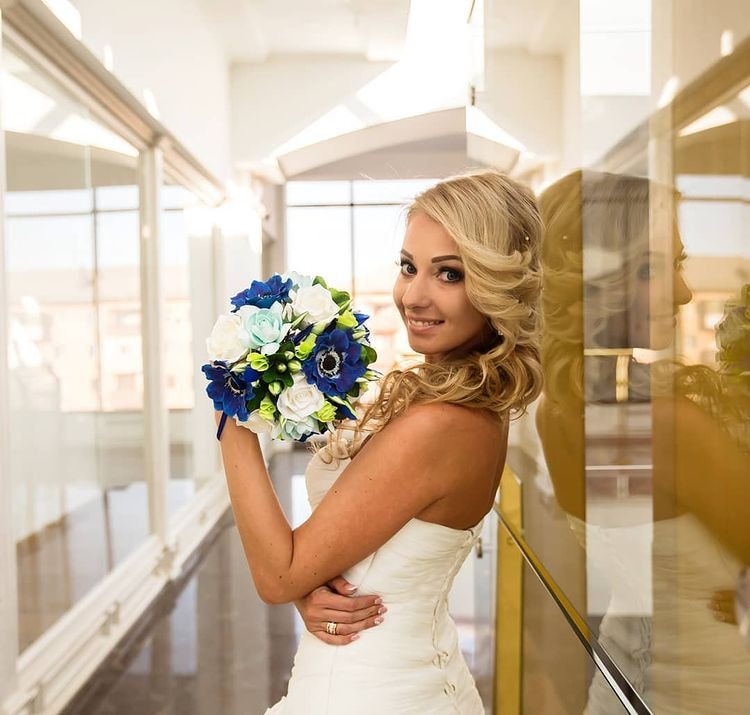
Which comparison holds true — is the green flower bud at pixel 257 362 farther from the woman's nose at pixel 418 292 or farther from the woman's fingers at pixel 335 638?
the woman's fingers at pixel 335 638

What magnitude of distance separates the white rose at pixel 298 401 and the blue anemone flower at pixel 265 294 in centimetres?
15

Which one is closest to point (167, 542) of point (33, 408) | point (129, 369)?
point (129, 369)

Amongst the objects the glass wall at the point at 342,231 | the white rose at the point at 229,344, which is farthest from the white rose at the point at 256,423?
the glass wall at the point at 342,231

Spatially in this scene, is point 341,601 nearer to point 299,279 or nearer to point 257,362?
point 257,362

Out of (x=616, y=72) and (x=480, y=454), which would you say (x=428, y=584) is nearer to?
(x=480, y=454)

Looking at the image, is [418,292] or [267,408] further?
[418,292]

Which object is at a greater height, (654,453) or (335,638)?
(654,453)

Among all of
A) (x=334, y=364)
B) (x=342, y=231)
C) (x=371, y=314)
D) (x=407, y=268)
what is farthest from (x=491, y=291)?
(x=342, y=231)

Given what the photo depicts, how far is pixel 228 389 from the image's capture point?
1.41m

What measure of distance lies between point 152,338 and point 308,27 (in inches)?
153

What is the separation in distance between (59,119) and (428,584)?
11.0ft

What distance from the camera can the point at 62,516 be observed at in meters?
3.94

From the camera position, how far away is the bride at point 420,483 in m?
1.45

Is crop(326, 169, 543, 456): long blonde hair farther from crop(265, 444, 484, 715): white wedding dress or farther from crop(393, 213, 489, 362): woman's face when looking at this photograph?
crop(265, 444, 484, 715): white wedding dress
